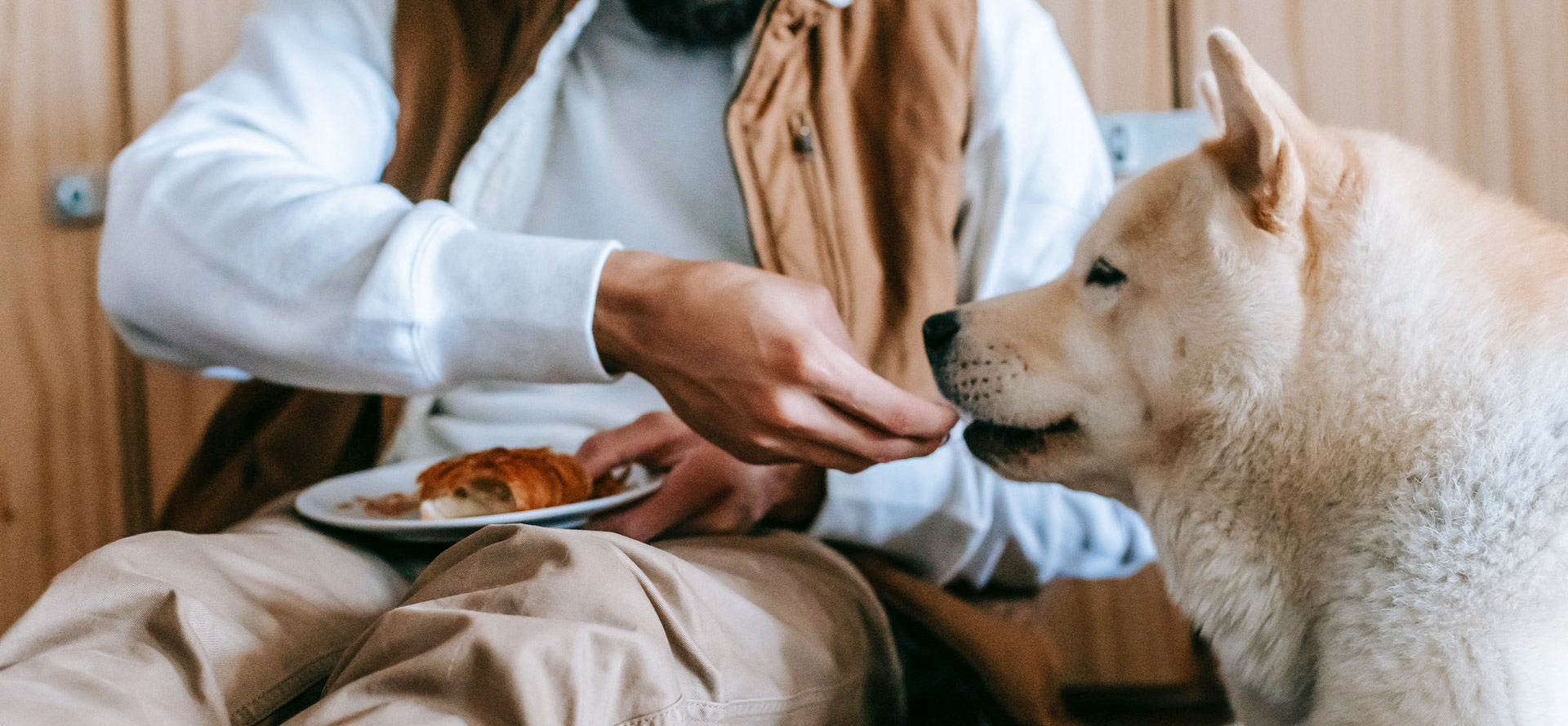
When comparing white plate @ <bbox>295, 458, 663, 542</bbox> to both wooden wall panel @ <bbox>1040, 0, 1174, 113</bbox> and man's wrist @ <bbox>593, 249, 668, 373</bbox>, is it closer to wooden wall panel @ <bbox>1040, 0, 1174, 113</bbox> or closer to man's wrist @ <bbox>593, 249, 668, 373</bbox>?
man's wrist @ <bbox>593, 249, 668, 373</bbox>

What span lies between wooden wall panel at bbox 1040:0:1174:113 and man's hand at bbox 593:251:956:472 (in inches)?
29.5

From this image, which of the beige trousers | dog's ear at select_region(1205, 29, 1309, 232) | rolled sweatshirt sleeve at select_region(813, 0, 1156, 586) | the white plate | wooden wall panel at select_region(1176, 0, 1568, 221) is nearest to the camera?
the beige trousers

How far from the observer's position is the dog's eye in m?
0.70

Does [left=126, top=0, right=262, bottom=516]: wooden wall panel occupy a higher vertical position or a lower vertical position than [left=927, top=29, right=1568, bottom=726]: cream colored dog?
higher

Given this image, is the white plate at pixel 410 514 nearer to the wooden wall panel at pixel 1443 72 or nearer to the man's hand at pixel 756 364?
the man's hand at pixel 756 364

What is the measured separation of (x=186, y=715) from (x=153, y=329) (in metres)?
0.48

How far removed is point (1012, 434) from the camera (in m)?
0.76

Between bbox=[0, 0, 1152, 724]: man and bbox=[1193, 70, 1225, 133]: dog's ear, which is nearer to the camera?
bbox=[0, 0, 1152, 724]: man

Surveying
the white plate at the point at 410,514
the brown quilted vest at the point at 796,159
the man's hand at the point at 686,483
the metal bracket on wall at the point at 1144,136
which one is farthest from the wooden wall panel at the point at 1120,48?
the white plate at the point at 410,514

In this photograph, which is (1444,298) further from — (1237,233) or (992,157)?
(992,157)

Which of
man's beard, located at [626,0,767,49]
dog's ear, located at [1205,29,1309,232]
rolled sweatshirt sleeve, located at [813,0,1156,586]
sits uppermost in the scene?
man's beard, located at [626,0,767,49]

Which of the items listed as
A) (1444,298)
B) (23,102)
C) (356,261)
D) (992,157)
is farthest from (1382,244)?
(23,102)

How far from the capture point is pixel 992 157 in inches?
41.1

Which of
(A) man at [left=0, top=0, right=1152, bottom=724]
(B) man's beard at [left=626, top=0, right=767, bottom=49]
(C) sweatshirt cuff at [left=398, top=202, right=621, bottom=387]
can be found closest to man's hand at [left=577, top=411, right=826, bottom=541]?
(A) man at [left=0, top=0, right=1152, bottom=724]
